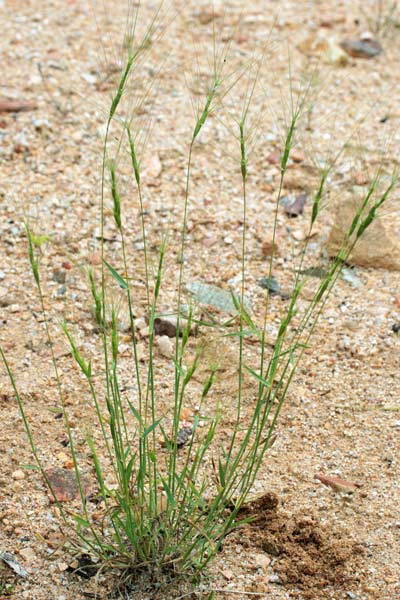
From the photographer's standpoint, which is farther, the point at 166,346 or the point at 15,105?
the point at 15,105

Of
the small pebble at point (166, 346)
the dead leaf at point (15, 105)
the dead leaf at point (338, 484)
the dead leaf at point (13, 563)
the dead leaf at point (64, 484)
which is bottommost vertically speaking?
the dead leaf at point (13, 563)

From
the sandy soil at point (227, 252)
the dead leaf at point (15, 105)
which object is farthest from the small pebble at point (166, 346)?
the dead leaf at point (15, 105)

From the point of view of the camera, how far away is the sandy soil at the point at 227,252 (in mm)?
2178

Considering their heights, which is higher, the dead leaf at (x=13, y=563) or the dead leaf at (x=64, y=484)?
the dead leaf at (x=64, y=484)

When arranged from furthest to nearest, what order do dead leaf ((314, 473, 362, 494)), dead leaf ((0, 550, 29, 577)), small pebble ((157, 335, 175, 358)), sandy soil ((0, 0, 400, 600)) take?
small pebble ((157, 335, 175, 358)) < dead leaf ((314, 473, 362, 494)) < sandy soil ((0, 0, 400, 600)) < dead leaf ((0, 550, 29, 577))

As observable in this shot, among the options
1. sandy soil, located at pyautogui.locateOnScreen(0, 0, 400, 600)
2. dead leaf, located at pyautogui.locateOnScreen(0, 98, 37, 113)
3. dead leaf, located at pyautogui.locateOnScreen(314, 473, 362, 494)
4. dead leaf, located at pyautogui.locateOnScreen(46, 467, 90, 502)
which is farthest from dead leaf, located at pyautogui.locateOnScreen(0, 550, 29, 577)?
dead leaf, located at pyautogui.locateOnScreen(0, 98, 37, 113)

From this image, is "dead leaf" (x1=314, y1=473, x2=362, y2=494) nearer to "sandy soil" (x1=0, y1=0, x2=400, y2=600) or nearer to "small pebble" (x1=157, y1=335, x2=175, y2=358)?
"sandy soil" (x1=0, y1=0, x2=400, y2=600)

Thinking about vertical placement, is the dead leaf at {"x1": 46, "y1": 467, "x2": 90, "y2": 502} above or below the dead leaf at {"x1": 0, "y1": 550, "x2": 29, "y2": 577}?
above

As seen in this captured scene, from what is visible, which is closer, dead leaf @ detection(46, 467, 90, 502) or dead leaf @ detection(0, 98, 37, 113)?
dead leaf @ detection(46, 467, 90, 502)

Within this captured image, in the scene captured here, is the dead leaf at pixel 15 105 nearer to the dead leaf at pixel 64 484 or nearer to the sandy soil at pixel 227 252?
the sandy soil at pixel 227 252

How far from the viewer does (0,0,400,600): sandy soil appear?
218 centimetres

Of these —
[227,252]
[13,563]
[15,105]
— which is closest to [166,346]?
[227,252]

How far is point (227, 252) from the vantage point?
128 inches

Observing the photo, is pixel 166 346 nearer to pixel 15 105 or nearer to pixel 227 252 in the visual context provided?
pixel 227 252
